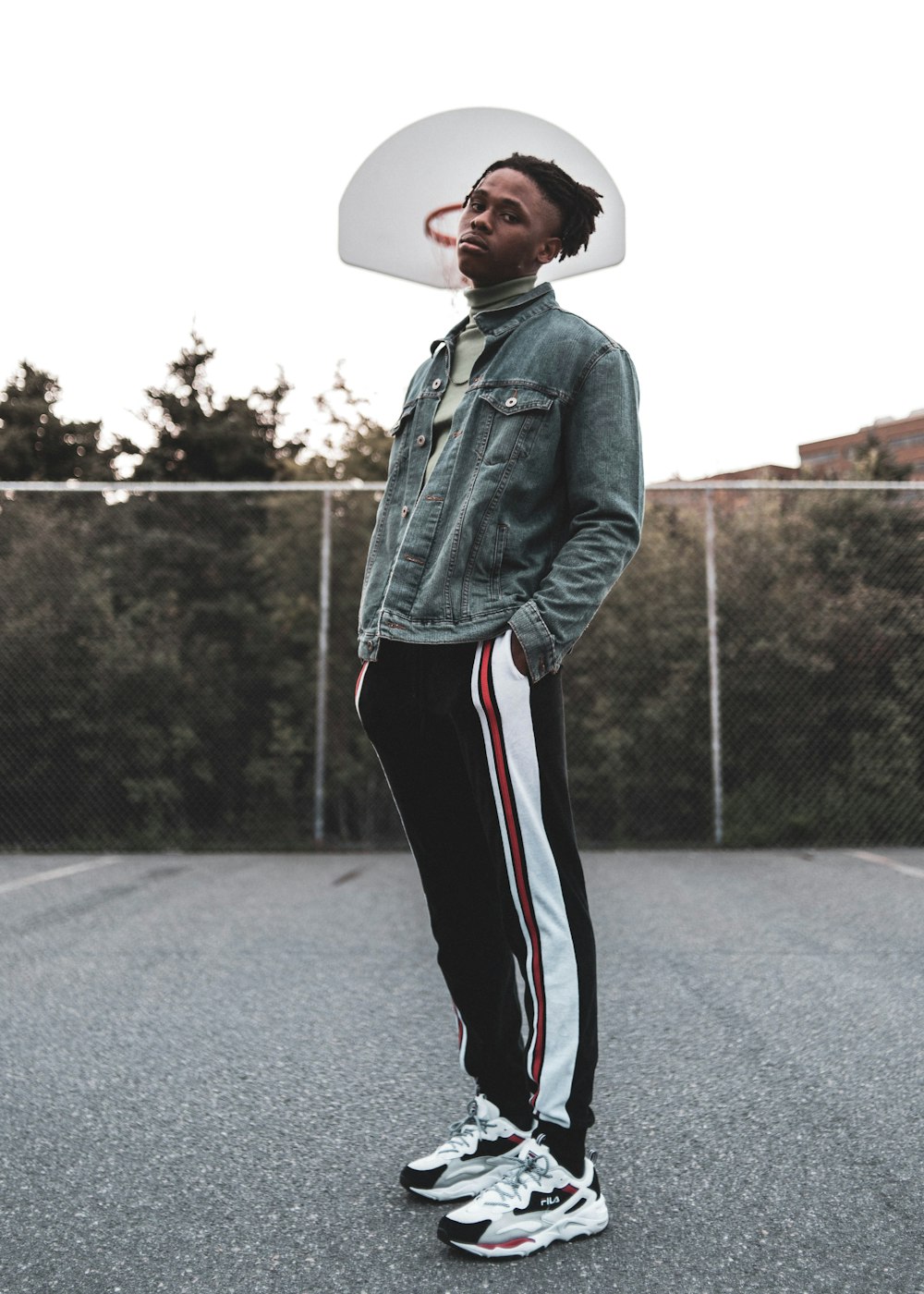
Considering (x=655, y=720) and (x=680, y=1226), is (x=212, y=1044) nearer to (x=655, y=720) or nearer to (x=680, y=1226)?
(x=680, y=1226)

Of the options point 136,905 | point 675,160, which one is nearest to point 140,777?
point 136,905

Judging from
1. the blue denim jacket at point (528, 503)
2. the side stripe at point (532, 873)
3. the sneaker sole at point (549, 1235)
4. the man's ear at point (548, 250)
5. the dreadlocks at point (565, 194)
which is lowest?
the sneaker sole at point (549, 1235)

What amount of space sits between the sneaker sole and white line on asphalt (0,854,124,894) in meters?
3.94

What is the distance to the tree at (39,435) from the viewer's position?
12.3m

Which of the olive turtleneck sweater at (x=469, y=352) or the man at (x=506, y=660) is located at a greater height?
the olive turtleneck sweater at (x=469, y=352)

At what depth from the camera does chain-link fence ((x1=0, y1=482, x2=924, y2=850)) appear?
6047 mm

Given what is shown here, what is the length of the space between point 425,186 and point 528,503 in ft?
6.25

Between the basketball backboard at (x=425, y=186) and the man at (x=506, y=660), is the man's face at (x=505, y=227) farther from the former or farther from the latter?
the basketball backboard at (x=425, y=186)

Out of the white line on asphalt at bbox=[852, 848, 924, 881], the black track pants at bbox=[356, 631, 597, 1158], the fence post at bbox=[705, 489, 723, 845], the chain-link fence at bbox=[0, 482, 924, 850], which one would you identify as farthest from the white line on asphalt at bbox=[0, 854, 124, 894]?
the white line on asphalt at bbox=[852, 848, 924, 881]

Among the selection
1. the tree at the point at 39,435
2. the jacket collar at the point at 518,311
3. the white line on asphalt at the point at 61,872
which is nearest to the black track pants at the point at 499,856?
the jacket collar at the point at 518,311

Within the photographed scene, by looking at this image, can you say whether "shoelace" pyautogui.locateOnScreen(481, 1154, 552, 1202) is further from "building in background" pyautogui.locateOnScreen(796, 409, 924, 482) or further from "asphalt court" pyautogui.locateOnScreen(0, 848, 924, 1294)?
"building in background" pyautogui.locateOnScreen(796, 409, 924, 482)

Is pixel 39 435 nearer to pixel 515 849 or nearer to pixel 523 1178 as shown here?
pixel 515 849

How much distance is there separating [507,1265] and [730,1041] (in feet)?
3.78

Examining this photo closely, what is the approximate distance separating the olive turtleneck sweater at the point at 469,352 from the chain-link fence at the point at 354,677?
176 inches
